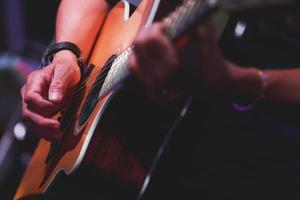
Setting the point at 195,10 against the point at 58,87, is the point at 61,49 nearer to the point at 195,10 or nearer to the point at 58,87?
the point at 58,87

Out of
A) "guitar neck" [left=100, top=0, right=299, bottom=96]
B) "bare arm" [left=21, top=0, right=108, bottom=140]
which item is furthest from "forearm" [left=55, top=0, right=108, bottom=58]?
"guitar neck" [left=100, top=0, right=299, bottom=96]

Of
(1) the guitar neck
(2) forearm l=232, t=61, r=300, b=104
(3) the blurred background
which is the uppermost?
(1) the guitar neck

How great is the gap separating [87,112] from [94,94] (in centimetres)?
5

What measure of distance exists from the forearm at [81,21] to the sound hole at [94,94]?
24cm

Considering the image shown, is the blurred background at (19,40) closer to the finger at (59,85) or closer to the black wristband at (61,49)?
the black wristband at (61,49)

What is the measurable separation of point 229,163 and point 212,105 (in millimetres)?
145

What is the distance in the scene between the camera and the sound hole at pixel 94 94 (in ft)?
3.93

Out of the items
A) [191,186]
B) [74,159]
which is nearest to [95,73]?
[74,159]

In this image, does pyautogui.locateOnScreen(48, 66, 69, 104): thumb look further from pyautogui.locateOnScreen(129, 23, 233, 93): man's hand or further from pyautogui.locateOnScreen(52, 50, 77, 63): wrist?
pyautogui.locateOnScreen(129, 23, 233, 93): man's hand

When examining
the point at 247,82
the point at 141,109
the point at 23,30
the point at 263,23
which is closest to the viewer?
the point at 263,23

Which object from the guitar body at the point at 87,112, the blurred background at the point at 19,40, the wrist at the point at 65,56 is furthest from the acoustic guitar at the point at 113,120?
the blurred background at the point at 19,40

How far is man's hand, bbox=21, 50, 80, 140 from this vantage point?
1290mm

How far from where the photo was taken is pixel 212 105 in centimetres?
112

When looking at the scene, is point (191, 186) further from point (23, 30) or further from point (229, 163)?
point (23, 30)
